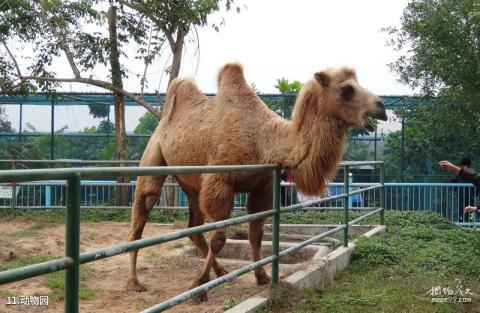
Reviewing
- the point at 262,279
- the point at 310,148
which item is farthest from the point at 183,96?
the point at 262,279

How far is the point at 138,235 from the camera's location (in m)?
6.57

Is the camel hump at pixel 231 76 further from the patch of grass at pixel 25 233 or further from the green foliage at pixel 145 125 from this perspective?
the green foliage at pixel 145 125

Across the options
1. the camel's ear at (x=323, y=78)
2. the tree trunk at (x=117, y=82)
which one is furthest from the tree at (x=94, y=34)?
the camel's ear at (x=323, y=78)

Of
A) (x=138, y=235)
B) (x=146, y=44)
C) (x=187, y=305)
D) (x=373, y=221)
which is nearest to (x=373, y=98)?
(x=187, y=305)

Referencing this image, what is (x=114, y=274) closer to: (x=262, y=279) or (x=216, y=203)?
(x=262, y=279)

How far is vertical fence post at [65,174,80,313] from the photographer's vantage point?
94.6 inches

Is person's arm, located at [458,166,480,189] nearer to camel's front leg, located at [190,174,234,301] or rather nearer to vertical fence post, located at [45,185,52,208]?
camel's front leg, located at [190,174,234,301]

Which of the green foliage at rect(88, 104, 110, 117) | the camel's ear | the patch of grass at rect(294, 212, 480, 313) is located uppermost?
the green foliage at rect(88, 104, 110, 117)

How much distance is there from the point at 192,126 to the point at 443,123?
28.0 feet

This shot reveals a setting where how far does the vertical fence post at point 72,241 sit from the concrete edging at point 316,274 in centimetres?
209

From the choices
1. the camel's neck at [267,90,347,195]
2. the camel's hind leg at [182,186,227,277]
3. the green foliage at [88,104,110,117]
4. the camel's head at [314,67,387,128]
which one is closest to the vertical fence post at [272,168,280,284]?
the camel's neck at [267,90,347,195]

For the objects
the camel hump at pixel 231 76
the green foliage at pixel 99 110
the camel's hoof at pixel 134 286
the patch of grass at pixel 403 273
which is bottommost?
the camel's hoof at pixel 134 286

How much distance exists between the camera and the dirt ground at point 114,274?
5.29 meters

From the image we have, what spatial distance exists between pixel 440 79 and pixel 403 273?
23.9 feet
